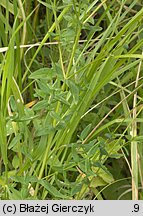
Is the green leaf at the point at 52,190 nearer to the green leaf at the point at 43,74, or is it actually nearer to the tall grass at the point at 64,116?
the tall grass at the point at 64,116

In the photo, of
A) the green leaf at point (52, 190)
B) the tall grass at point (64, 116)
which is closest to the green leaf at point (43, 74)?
the tall grass at point (64, 116)

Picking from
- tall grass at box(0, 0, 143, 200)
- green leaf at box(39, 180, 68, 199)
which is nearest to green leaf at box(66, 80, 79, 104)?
tall grass at box(0, 0, 143, 200)

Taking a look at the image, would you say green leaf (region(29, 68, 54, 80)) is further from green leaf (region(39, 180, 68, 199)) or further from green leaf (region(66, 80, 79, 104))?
green leaf (region(39, 180, 68, 199))

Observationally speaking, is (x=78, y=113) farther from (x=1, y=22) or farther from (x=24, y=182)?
(x=1, y=22)

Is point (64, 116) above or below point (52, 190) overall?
above

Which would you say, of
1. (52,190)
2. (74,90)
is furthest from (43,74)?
(52,190)

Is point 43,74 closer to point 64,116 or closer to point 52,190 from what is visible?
point 64,116

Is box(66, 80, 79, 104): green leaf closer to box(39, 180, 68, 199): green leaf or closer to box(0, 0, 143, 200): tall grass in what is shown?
box(0, 0, 143, 200): tall grass

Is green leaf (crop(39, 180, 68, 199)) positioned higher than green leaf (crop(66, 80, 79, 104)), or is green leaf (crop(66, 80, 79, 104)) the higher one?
green leaf (crop(66, 80, 79, 104))

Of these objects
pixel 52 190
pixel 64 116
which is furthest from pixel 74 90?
pixel 52 190

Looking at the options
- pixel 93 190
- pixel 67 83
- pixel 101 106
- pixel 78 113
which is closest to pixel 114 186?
pixel 93 190

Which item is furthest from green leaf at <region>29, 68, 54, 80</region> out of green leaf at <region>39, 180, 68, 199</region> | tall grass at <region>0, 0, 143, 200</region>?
green leaf at <region>39, 180, 68, 199</region>
